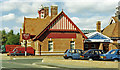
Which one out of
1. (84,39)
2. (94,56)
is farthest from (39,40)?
(94,56)

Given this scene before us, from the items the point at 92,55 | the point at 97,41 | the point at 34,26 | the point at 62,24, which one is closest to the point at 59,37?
the point at 62,24

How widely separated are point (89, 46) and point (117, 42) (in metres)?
6.21

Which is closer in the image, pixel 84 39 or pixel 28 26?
pixel 84 39

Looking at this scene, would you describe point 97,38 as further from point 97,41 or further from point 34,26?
point 34,26

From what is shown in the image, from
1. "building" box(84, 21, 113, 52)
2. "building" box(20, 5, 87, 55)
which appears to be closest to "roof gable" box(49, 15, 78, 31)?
"building" box(20, 5, 87, 55)

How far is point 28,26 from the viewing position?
5456 centimetres

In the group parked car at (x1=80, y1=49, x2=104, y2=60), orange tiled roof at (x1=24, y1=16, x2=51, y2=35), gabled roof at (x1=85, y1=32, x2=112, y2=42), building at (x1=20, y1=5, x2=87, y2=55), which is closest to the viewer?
parked car at (x1=80, y1=49, x2=104, y2=60)

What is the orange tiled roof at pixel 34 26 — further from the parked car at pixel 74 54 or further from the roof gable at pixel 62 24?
the parked car at pixel 74 54

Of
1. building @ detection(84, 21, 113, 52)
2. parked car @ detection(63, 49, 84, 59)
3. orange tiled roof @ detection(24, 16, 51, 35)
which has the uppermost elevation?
orange tiled roof @ detection(24, 16, 51, 35)

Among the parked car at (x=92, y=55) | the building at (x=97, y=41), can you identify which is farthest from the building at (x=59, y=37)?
the parked car at (x=92, y=55)

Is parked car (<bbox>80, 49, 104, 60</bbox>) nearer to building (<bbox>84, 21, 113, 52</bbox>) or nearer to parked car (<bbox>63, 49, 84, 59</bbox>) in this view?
parked car (<bbox>63, 49, 84, 59</bbox>)

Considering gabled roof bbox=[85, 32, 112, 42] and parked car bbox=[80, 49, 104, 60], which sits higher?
gabled roof bbox=[85, 32, 112, 42]

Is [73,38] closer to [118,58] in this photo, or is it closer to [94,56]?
[94,56]

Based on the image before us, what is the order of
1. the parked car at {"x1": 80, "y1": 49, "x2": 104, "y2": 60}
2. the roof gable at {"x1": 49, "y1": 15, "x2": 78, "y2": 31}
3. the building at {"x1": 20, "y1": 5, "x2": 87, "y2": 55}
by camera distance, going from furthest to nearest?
the roof gable at {"x1": 49, "y1": 15, "x2": 78, "y2": 31} → the building at {"x1": 20, "y1": 5, "x2": 87, "y2": 55} → the parked car at {"x1": 80, "y1": 49, "x2": 104, "y2": 60}
